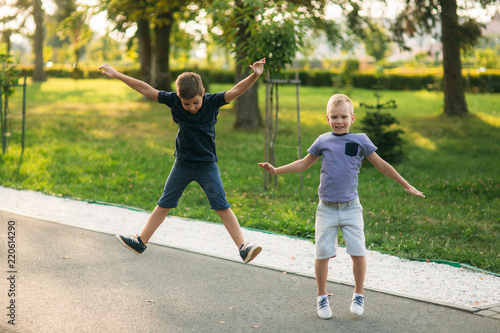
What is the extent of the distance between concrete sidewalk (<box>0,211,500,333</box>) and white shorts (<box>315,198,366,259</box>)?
0.54m

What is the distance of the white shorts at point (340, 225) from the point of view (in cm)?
385

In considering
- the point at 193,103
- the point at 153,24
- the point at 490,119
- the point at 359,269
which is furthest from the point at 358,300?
the point at 153,24

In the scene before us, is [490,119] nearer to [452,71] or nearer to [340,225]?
[452,71]

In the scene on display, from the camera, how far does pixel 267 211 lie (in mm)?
7414

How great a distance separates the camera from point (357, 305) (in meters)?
4.04

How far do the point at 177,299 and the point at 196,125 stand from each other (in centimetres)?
141

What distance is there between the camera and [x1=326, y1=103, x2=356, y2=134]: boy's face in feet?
12.5

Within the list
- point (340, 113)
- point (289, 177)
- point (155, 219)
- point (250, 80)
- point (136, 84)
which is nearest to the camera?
point (340, 113)

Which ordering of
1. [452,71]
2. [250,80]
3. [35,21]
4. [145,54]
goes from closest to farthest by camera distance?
[250,80], [452,71], [145,54], [35,21]

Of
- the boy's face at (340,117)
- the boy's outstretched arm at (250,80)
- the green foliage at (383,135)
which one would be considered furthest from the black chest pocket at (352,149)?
the green foliage at (383,135)

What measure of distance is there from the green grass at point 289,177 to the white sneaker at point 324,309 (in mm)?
1849

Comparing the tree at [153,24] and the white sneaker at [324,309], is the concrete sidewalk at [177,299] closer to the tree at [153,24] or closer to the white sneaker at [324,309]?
the white sneaker at [324,309]

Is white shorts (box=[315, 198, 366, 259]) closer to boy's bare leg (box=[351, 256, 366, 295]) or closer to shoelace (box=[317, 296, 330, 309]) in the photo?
boy's bare leg (box=[351, 256, 366, 295])

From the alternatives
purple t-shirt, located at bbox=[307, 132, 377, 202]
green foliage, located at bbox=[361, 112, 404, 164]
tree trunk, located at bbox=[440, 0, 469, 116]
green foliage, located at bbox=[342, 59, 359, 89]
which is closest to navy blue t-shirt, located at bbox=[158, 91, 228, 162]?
purple t-shirt, located at bbox=[307, 132, 377, 202]
